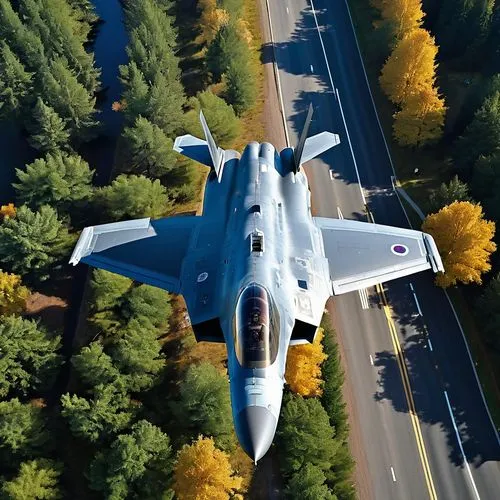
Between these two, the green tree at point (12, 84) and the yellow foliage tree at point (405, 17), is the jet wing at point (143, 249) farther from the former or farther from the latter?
the yellow foliage tree at point (405, 17)

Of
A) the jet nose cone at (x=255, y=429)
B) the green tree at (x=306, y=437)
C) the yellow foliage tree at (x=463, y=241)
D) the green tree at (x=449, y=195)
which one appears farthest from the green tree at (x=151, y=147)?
the jet nose cone at (x=255, y=429)

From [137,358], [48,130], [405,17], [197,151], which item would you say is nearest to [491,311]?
[197,151]

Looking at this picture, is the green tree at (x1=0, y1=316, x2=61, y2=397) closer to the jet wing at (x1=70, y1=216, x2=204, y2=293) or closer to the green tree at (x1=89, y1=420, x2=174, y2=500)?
the jet wing at (x1=70, y1=216, x2=204, y2=293)

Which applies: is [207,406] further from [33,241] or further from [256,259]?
[33,241]

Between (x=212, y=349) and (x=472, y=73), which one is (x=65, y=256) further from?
(x=472, y=73)

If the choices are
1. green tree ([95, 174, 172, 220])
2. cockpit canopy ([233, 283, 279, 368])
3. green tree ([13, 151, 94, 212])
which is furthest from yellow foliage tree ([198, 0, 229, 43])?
cockpit canopy ([233, 283, 279, 368])

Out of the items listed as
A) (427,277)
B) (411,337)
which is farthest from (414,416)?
(427,277)
